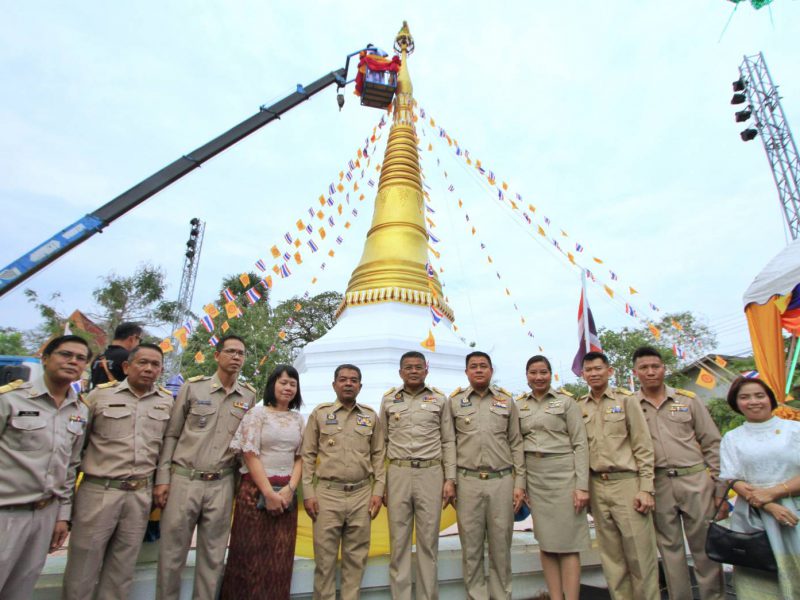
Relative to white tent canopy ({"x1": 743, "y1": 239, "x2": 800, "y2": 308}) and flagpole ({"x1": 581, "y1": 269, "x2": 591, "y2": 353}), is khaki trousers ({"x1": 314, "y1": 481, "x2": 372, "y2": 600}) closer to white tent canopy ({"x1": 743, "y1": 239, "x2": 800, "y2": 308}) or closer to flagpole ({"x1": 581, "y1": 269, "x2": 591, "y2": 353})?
flagpole ({"x1": 581, "y1": 269, "x2": 591, "y2": 353})

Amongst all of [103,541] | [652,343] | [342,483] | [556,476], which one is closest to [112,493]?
[103,541]

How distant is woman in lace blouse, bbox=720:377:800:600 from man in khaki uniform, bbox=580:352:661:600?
491 mm

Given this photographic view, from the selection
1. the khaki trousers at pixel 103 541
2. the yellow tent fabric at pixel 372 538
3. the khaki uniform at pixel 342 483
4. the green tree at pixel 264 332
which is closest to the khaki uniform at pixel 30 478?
the khaki trousers at pixel 103 541

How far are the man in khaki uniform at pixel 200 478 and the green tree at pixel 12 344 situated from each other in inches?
997

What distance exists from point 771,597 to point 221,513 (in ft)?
11.2

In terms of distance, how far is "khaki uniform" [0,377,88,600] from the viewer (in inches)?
93.4

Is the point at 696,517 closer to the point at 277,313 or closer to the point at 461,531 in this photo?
the point at 461,531

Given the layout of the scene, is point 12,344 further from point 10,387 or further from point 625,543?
point 625,543

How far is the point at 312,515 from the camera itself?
3.18 meters

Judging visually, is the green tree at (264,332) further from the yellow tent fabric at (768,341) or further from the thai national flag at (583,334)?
the yellow tent fabric at (768,341)

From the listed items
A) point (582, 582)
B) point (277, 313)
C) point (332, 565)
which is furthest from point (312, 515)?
point (277, 313)

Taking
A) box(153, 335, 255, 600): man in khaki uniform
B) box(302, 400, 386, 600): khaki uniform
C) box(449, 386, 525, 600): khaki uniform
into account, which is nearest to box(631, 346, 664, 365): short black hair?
box(449, 386, 525, 600): khaki uniform

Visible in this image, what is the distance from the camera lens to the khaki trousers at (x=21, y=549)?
Answer: 7.63 feet

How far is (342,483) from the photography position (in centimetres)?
323
